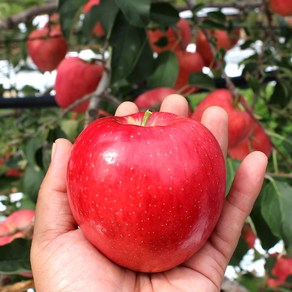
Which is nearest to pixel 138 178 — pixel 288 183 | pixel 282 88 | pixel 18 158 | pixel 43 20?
pixel 288 183

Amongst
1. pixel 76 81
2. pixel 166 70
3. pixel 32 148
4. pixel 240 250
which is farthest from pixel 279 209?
pixel 76 81

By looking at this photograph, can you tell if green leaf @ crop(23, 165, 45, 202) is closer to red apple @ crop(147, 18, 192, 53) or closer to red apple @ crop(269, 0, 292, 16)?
red apple @ crop(147, 18, 192, 53)

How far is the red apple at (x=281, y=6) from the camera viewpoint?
1.46m

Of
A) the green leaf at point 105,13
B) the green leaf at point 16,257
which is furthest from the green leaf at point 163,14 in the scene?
the green leaf at point 16,257

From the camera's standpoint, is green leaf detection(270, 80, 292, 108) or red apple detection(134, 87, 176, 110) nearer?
red apple detection(134, 87, 176, 110)

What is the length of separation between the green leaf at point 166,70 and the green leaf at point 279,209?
423 millimetres

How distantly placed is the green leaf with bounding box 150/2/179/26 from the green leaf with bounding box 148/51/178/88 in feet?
0.40

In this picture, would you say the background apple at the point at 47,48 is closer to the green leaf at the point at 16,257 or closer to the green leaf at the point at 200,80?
the green leaf at the point at 200,80

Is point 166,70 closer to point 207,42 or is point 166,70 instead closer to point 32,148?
point 207,42

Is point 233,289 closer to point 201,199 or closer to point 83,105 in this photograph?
point 201,199

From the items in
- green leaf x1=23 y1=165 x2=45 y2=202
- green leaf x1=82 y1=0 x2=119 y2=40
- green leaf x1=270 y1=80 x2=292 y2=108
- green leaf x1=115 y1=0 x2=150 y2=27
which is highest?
green leaf x1=115 y1=0 x2=150 y2=27

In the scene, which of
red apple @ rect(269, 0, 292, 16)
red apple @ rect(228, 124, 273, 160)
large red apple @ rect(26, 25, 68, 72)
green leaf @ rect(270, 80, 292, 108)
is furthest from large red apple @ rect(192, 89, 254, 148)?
large red apple @ rect(26, 25, 68, 72)

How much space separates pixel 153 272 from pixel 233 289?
0.93ft

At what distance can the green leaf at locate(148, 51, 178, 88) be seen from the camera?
138 cm
